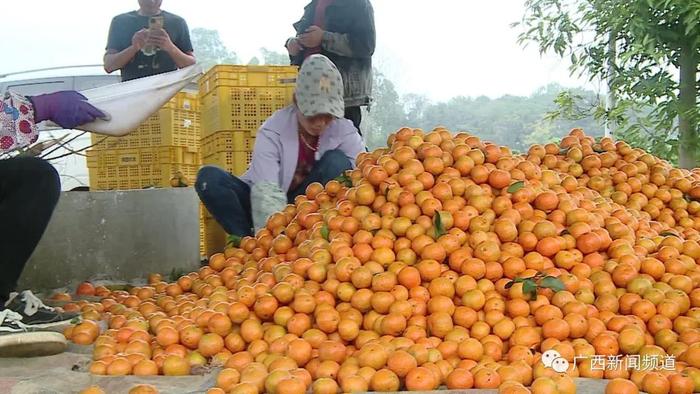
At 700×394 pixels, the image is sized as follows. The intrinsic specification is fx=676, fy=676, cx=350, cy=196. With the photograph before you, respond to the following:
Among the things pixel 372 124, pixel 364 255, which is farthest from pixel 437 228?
pixel 372 124

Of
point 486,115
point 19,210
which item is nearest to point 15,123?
point 19,210

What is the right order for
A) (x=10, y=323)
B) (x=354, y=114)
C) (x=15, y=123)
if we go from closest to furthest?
(x=10, y=323), (x=15, y=123), (x=354, y=114)

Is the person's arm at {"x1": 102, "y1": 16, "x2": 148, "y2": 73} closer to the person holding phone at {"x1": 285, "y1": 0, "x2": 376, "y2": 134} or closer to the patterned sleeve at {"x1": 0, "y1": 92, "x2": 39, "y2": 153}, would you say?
the person holding phone at {"x1": 285, "y1": 0, "x2": 376, "y2": 134}

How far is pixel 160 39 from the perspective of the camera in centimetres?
411

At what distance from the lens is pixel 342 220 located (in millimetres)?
2391

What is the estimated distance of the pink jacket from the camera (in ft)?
11.5

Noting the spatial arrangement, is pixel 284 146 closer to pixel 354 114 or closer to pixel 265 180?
pixel 265 180

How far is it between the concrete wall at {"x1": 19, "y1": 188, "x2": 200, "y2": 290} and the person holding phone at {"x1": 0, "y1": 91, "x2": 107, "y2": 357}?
1252 millimetres

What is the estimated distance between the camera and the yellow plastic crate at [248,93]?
4289 mm

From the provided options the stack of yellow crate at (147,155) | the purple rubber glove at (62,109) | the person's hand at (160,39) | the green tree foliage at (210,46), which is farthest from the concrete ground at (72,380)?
the green tree foliage at (210,46)

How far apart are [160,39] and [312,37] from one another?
0.95 m

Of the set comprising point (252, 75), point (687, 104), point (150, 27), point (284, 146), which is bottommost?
point (284, 146)

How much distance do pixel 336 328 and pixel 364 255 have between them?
0.30 metres

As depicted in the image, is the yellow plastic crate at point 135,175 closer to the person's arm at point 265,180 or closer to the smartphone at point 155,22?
the smartphone at point 155,22
